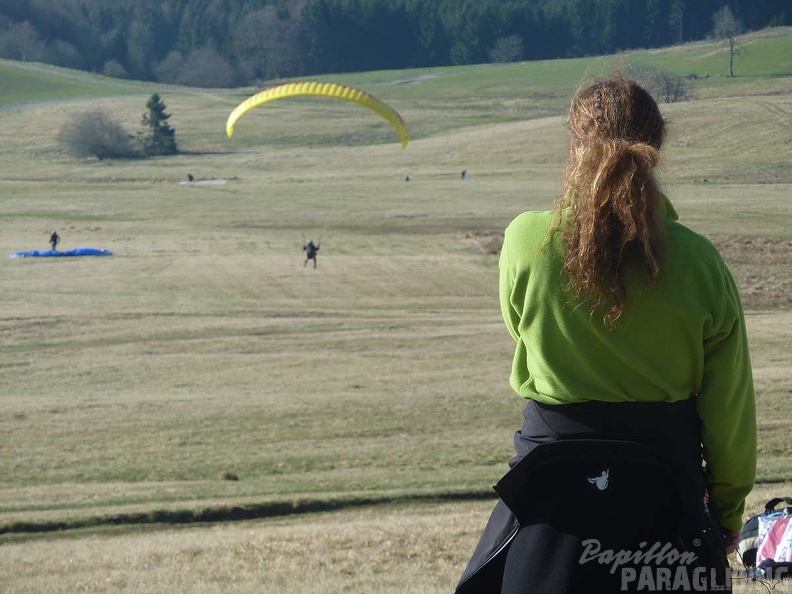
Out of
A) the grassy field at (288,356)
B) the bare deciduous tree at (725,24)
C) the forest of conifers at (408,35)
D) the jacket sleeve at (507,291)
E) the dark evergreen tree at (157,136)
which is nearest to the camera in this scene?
the jacket sleeve at (507,291)

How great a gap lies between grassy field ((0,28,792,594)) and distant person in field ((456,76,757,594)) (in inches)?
14.9

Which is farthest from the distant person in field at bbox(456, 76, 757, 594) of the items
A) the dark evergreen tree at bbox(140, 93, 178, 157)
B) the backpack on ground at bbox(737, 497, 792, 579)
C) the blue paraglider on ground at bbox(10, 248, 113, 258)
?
the dark evergreen tree at bbox(140, 93, 178, 157)

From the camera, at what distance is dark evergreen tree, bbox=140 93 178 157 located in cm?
8419

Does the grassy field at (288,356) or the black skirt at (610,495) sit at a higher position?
the black skirt at (610,495)

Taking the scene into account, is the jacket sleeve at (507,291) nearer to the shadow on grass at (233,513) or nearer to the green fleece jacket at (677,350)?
the green fleece jacket at (677,350)

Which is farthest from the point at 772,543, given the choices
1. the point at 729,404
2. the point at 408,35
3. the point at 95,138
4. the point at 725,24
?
the point at 408,35

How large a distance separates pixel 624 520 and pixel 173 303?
1073 inches

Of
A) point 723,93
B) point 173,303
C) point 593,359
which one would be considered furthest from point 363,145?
point 593,359

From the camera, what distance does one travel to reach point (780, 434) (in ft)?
43.3

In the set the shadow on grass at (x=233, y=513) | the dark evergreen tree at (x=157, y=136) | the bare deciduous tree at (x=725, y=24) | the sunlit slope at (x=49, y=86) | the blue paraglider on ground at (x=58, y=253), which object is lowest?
the blue paraglider on ground at (x=58, y=253)

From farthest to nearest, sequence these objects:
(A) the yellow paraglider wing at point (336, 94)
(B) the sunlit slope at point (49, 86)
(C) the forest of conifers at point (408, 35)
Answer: (C) the forest of conifers at point (408, 35), (B) the sunlit slope at point (49, 86), (A) the yellow paraglider wing at point (336, 94)

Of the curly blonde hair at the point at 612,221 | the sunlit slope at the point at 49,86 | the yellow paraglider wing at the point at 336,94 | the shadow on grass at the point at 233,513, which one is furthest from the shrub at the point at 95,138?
the curly blonde hair at the point at 612,221

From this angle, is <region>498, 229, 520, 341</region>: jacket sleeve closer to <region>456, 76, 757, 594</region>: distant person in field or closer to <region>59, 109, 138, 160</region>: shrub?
<region>456, 76, 757, 594</region>: distant person in field

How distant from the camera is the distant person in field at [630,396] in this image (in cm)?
270
